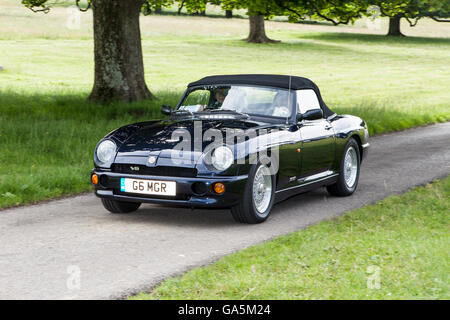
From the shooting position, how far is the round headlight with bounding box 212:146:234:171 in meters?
6.88

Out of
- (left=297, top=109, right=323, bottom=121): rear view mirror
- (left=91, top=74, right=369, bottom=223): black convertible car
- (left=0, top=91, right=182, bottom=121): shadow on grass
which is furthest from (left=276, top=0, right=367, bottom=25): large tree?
(left=297, top=109, right=323, bottom=121): rear view mirror

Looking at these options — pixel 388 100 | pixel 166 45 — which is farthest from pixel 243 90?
pixel 166 45

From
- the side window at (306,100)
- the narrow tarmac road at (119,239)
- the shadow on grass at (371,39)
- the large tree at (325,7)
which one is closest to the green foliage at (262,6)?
the large tree at (325,7)

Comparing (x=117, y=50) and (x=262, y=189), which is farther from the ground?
(x=117, y=50)

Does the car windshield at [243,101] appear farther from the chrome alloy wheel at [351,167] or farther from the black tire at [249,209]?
the chrome alloy wheel at [351,167]

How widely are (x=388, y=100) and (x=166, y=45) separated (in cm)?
2768

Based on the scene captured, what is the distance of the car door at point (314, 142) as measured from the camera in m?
8.09

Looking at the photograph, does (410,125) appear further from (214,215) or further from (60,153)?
(214,215)

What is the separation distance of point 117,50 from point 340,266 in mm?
12103

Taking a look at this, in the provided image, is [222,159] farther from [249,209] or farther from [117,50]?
[117,50]

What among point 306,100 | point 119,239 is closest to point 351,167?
point 306,100

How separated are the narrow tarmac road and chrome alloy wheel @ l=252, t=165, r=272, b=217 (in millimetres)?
186

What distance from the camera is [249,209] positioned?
23.5 feet

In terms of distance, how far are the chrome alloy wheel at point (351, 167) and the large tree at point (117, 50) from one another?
864cm
